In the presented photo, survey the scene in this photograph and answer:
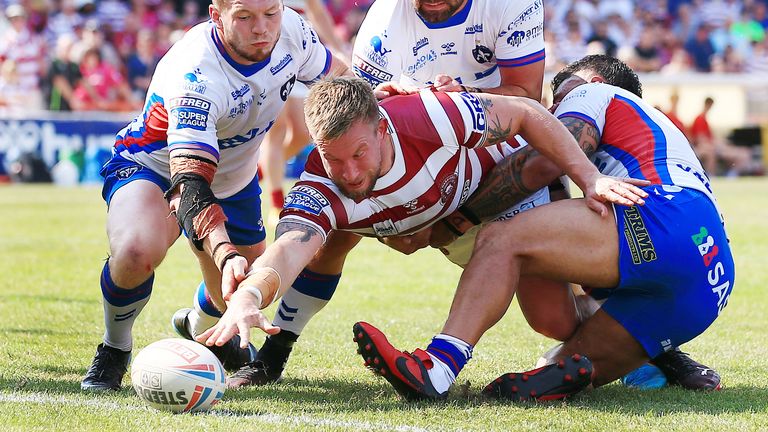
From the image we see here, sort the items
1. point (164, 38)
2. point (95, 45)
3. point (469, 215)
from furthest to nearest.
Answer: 1. point (164, 38)
2. point (95, 45)
3. point (469, 215)

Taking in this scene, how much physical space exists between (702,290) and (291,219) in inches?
70.1

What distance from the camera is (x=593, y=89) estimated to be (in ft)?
16.9

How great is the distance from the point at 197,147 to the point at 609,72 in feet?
7.40

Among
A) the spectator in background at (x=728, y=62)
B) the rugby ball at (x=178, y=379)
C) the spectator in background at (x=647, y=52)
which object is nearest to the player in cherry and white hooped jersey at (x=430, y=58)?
the rugby ball at (x=178, y=379)

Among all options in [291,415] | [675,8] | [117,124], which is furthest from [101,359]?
[675,8]

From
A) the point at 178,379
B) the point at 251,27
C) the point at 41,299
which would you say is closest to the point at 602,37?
the point at 41,299

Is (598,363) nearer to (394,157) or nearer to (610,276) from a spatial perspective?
(610,276)

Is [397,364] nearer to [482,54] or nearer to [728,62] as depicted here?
[482,54]

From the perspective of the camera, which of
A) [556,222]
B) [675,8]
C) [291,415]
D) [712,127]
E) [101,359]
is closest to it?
[291,415]

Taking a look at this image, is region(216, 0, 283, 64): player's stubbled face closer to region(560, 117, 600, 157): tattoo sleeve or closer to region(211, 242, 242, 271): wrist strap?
region(211, 242, 242, 271): wrist strap

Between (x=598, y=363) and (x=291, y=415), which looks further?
(x=598, y=363)

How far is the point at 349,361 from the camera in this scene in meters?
5.59

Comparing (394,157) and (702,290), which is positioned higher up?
(394,157)

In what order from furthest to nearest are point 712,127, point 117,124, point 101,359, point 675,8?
point 675,8
point 712,127
point 117,124
point 101,359
